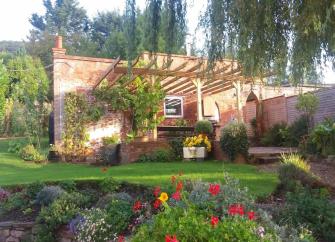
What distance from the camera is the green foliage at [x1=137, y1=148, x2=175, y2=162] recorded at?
1251cm

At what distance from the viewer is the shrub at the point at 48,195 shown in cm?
659

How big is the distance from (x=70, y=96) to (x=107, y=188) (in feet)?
31.3

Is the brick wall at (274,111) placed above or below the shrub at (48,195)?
above

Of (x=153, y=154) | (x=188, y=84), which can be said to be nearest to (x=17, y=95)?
(x=188, y=84)

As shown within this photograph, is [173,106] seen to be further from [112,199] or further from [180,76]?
[112,199]

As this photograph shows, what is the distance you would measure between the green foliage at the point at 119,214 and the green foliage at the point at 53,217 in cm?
71

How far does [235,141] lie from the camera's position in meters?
11.3

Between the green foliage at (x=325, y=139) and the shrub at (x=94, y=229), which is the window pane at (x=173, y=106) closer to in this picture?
the green foliage at (x=325, y=139)

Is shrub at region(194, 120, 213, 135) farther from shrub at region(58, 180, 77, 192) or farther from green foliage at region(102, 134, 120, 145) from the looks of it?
shrub at region(58, 180, 77, 192)

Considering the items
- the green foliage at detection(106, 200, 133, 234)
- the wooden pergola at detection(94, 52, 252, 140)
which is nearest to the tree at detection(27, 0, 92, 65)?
the wooden pergola at detection(94, 52, 252, 140)

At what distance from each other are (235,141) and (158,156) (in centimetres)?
256

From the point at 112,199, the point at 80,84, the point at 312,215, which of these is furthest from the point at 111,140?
the point at 312,215

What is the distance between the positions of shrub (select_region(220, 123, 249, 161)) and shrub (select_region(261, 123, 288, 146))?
4001 millimetres

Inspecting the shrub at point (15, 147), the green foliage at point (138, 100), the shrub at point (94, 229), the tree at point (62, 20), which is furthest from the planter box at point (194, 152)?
the tree at point (62, 20)
